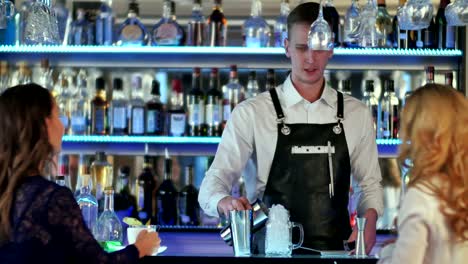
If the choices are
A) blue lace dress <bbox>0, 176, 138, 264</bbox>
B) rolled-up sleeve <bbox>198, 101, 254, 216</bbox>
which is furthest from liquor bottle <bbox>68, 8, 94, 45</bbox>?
blue lace dress <bbox>0, 176, 138, 264</bbox>

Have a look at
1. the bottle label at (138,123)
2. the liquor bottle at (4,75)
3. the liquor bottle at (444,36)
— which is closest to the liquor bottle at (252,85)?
the bottle label at (138,123)

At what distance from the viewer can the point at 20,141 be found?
2.75 metres

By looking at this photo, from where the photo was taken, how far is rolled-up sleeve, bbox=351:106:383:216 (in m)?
3.99

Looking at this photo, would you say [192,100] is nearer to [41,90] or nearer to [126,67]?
[126,67]

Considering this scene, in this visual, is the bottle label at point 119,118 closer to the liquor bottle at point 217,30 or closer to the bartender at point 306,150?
the liquor bottle at point 217,30

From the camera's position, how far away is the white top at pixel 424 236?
2.51m

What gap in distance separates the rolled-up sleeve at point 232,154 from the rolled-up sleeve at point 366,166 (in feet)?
1.37

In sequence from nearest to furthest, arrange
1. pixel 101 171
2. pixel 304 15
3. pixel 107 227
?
1. pixel 107 227
2. pixel 304 15
3. pixel 101 171

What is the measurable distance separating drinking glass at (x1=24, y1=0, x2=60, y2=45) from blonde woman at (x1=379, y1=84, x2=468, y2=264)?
1.77 metres

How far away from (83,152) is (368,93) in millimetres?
1456

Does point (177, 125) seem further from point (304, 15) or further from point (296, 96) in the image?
point (304, 15)

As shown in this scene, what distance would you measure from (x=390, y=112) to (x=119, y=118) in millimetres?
1306

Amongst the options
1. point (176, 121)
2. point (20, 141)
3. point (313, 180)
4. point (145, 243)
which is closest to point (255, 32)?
point (176, 121)

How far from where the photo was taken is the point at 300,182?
12.9ft
